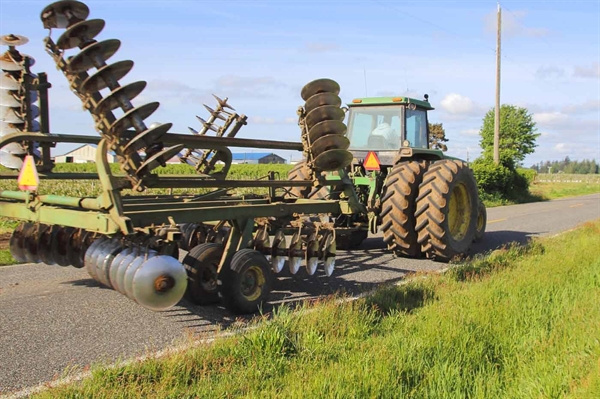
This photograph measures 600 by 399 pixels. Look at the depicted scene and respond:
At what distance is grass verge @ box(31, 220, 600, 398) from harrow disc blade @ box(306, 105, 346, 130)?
1.97 m

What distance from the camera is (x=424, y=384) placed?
138 inches

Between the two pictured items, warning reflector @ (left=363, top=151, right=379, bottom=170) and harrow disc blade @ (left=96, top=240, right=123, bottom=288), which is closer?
harrow disc blade @ (left=96, top=240, right=123, bottom=288)

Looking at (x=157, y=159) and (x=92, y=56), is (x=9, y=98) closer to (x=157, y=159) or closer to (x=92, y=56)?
(x=92, y=56)

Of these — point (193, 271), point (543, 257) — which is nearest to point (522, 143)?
point (543, 257)

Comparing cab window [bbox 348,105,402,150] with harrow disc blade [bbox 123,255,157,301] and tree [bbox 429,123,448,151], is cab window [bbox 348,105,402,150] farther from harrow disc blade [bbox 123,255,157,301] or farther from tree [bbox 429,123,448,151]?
harrow disc blade [bbox 123,255,157,301]

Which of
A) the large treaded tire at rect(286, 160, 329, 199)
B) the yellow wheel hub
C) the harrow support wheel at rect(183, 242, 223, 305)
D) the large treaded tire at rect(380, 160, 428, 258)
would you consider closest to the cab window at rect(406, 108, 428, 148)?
the yellow wheel hub

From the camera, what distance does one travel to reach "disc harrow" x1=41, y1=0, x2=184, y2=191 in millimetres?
4320

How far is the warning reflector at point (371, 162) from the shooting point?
28.4ft

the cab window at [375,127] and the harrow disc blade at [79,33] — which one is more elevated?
the harrow disc blade at [79,33]

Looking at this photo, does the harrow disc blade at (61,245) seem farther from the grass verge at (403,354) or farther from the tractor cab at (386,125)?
the tractor cab at (386,125)

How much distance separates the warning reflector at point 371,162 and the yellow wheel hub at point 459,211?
1.21m

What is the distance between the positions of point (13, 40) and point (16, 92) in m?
0.48

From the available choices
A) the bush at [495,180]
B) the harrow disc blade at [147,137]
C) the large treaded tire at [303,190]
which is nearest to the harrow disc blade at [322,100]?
the large treaded tire at [303,190]

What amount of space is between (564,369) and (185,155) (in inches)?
240
